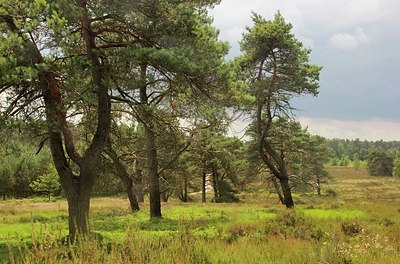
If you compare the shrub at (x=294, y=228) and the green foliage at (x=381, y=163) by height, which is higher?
the green foliage at (x=381, y=163)

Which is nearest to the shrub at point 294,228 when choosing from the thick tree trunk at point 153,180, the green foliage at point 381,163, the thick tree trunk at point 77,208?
the thick tree trunk at point 77,208

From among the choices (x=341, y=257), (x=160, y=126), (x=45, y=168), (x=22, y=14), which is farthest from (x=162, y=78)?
(x=45, y=168)

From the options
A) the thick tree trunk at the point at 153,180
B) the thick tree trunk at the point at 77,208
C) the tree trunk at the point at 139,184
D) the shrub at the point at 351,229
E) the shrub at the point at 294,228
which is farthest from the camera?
the tree trunk at the point at 139,184

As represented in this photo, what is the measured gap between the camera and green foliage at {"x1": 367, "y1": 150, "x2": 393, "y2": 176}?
415ft

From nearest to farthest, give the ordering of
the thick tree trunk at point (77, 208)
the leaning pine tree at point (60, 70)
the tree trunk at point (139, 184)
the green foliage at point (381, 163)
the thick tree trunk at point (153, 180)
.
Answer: the leaning pine tree at point (60, 70), the thick tree trunk at point (77, 208), the thick tree trunk at point (153, 180), the tree trunk at point (139, 184), the green foliage at point (381, 163)

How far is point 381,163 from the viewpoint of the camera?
12712 centimetres

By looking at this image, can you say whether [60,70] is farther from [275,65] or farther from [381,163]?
[381,163]

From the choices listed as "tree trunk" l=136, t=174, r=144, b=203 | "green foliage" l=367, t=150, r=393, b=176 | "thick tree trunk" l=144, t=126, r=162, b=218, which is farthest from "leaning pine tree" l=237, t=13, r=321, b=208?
"green foliage" l=367, t=150, r=393, b=176

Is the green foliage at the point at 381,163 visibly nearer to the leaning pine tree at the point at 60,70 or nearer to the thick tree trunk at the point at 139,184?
the thick tree trunk at the point at 139,184

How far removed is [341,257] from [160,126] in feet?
30.5

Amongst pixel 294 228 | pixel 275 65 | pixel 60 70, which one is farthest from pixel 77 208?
pixel 275 65

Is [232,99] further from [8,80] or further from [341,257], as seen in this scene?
[341,257]

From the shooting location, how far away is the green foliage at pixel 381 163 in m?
127

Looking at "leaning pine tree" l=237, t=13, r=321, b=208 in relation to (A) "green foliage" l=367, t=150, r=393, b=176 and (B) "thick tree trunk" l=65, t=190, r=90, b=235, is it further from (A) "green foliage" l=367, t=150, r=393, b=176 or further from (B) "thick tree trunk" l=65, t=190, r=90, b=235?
(A) "green foliage" l=367, t=150, r=393, b=176
